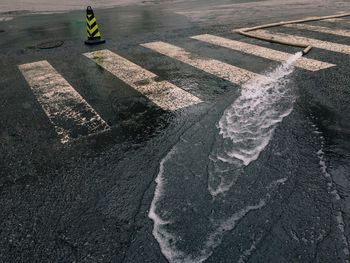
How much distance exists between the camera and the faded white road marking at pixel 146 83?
4895mm

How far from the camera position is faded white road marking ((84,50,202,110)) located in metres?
4.89

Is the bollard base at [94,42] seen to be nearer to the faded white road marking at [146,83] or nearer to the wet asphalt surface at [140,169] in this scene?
the faded white road marking at [146,83]

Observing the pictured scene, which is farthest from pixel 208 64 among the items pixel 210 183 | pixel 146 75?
pixel 210 183

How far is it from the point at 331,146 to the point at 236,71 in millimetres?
2733

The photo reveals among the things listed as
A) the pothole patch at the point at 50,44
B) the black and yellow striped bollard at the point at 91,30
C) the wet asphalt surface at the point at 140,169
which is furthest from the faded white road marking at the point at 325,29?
the pothole patch at the point at 50,44

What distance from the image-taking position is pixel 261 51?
697 centimetres

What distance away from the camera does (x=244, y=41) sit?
25.5 ft

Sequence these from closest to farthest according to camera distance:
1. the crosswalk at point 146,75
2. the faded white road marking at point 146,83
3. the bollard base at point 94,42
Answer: the crosswalk at point 146,75 → the faded white road marking at point 146,83 → the bollard base at point 94,42

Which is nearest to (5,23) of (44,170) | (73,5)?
(73,5)

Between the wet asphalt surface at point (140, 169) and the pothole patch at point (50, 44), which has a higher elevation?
the wet asphalt surface at point (140, 169)

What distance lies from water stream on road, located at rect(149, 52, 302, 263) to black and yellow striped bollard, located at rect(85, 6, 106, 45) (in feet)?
16.3

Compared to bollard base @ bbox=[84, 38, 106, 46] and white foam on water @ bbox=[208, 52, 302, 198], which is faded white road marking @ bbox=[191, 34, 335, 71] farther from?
bollard base @ bbox=[84, 38, 106, 46]

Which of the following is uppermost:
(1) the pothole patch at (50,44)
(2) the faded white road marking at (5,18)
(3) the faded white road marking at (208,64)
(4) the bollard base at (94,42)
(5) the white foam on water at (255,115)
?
(5) the white foam on water at (255,115)

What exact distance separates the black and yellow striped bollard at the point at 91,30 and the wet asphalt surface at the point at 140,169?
1672mm
